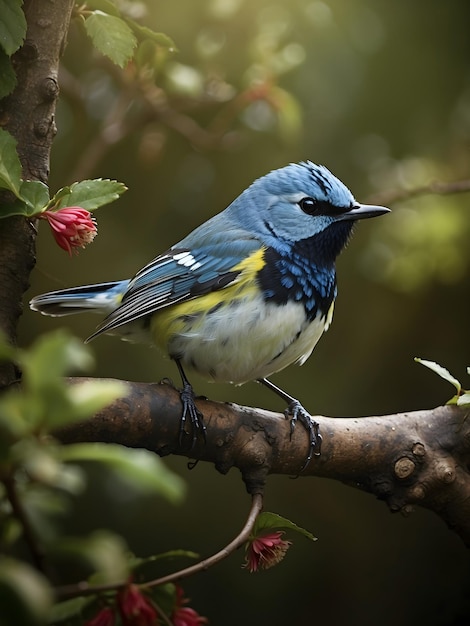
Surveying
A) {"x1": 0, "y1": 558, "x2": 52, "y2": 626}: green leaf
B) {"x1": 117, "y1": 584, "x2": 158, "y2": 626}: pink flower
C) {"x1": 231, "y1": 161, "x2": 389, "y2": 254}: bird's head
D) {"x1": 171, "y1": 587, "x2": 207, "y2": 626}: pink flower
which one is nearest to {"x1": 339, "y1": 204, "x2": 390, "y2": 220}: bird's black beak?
{"x1": 231, "y1": 161, "x2": 389, "y2": 254}: bird's head

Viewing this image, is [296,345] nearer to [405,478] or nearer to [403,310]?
[405,478]

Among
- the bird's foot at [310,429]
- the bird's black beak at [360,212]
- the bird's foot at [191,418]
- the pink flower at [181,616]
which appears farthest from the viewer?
the bird's black beak at [360,212]

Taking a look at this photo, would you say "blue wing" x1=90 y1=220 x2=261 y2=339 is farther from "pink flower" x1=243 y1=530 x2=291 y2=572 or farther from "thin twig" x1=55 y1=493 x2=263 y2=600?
"pink flower" x1=243 y1=530 x2=291 y2=572

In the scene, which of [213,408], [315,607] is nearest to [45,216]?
[213,408]

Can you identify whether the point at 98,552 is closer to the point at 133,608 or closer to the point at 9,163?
the point at 133,608

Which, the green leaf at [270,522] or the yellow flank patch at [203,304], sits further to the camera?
the yellow flank patch at [203,304]

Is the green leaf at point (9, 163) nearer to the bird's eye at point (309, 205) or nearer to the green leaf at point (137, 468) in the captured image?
the green leaf at point (137, 468)

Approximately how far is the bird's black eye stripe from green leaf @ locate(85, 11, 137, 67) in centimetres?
105

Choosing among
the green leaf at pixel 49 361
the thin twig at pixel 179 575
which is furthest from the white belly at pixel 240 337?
the green leaf at pixel 49 361

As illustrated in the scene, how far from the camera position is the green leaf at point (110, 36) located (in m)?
1.80

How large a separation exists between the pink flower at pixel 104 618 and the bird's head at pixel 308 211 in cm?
154

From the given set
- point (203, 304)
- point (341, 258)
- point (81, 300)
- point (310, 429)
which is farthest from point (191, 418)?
point (341, 258)

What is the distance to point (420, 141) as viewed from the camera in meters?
4.06

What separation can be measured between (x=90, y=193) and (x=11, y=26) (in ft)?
1.17
